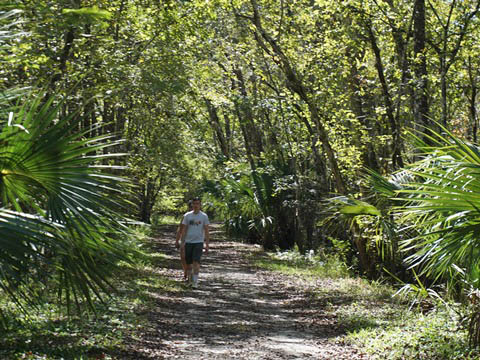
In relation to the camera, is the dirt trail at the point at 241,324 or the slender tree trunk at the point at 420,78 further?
the slender tree trunk at the point at 420,78

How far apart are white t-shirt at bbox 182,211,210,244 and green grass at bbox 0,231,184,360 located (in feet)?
8.22

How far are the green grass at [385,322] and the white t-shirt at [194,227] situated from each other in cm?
267

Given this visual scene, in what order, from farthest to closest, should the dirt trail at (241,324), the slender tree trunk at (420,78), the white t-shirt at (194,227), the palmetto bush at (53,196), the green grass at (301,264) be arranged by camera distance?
the green grass at (301,264) < the white t-shirt at (194,227) < the slender tree trunk at (420,78) < the dirt trail at (241,324) < the palmetto bush at (53,196)

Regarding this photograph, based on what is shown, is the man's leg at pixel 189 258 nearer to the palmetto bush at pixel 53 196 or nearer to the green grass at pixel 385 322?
the green grass at pixel 385 322

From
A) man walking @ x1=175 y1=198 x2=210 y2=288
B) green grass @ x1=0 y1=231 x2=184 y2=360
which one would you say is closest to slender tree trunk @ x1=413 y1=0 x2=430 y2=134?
man walking @ x1=175 y1=198 x2=210 y2=288

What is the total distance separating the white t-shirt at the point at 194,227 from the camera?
1320 cm

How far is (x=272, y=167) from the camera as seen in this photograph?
75.2ft

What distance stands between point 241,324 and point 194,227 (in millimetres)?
3924

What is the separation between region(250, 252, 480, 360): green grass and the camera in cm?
686

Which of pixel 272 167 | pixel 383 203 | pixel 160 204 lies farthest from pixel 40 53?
pixel 160 204

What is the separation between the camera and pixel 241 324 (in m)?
9.62

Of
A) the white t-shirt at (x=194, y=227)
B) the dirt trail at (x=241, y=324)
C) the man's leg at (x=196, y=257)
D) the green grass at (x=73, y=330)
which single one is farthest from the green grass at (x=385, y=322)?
the green grass at (x=73, y=330)

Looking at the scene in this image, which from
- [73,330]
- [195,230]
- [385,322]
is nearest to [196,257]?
[195,230]

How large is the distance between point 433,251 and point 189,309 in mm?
5544
